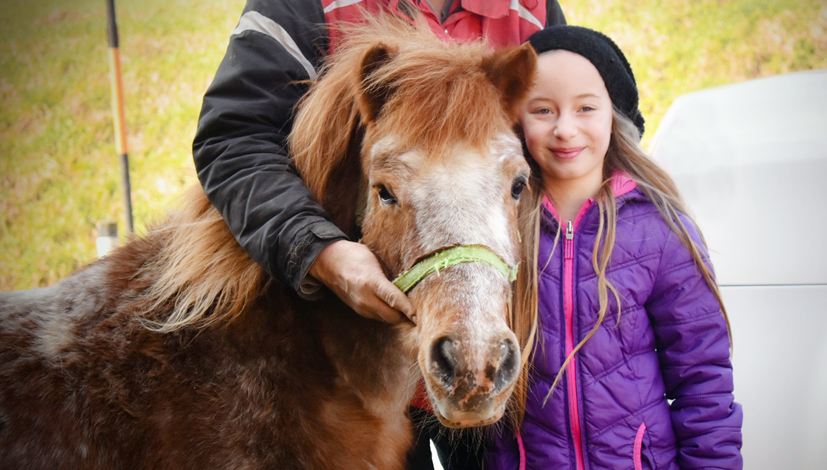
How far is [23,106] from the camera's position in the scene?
198 inches

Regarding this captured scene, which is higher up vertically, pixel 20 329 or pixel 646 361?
pixel 20 329

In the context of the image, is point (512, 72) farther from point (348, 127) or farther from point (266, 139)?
point (266, 139)

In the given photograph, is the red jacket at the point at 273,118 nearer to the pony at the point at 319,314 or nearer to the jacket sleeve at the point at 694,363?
the pony at the point at 319,314

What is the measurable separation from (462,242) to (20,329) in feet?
4.78

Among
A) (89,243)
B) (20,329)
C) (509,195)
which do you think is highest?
(509,195)

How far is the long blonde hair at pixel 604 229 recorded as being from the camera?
64.6 inches

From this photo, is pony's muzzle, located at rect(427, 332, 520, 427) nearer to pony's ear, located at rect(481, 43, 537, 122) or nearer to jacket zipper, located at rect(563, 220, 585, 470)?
jacket zipper, located at rect(563, 220, 585, 470)

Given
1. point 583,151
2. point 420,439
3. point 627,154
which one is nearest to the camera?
point 583,151

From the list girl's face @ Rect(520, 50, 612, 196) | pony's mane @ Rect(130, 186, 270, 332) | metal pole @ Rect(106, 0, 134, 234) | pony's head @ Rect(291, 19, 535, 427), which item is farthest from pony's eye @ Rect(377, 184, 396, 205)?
metal pole @ Rect(106, 0, 134, 234)

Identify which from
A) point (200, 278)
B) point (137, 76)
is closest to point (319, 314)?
point (200, 278)

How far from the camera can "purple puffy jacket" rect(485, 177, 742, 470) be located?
5.18 feet

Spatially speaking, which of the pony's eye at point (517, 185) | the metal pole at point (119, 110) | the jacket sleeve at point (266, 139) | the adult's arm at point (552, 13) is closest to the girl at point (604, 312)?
the pony's eye at point (517, 185)

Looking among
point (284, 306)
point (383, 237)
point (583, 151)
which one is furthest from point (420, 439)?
point (583, 151)

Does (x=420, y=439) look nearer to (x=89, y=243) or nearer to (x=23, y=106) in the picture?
(x=89, y=243)
